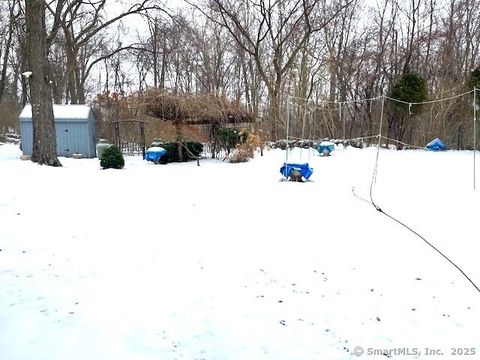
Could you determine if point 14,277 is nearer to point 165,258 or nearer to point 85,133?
point 165,258

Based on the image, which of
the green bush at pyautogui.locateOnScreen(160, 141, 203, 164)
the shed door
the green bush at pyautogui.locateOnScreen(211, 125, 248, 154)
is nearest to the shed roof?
the shed door

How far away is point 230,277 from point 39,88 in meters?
8.43

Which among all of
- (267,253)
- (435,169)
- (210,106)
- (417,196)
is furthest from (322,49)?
(267,253)

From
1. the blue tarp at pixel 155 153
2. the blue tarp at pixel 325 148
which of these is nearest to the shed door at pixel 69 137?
the blue tarp at pixel 155 153

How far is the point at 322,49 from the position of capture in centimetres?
2066

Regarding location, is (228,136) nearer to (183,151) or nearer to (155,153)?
(183,151)

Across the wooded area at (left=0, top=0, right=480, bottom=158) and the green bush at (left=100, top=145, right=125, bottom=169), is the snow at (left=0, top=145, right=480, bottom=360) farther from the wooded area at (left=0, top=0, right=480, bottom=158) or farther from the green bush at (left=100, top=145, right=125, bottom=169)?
the wooded area at (left=0, top=0, right=480, bottom=158)

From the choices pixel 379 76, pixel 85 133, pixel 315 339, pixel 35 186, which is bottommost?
pixel 315 339

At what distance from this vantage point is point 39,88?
952cm

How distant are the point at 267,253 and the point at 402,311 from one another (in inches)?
53.2

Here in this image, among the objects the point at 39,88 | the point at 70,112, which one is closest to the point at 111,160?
the point at 39,88

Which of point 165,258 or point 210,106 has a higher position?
point 210,106

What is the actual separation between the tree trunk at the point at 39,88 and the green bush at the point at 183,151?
151 inches

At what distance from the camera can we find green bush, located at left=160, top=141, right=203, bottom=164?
13133 millimetres
